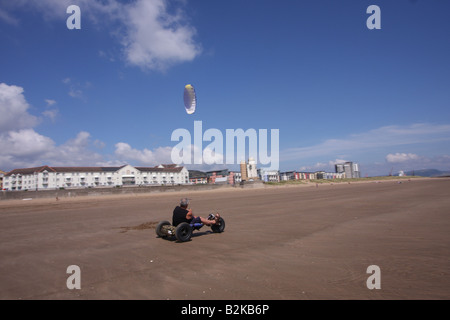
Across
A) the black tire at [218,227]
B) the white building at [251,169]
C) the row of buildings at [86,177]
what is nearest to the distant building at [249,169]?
the white building at [251,169]

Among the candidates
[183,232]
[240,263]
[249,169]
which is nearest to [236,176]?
[249,169]

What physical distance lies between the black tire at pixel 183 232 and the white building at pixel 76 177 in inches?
3453

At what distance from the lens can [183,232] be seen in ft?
29.1

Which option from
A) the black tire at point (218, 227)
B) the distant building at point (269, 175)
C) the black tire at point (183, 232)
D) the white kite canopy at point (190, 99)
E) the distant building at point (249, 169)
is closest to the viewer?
the black tire at point (183, 232)

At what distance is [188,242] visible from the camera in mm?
8992

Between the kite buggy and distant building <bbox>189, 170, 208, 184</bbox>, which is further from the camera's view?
distant building <bbox>189, 170, 208, 184</bbox>

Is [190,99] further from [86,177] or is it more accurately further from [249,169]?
[249,169]

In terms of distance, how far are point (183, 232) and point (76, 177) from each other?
341ft

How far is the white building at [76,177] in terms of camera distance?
9494cm

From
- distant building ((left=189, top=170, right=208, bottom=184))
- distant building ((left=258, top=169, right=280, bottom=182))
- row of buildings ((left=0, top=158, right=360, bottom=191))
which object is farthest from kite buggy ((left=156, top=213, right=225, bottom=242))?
distant building ((left=258, top=169, right=280, bottom=182))

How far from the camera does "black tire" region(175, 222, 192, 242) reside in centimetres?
873

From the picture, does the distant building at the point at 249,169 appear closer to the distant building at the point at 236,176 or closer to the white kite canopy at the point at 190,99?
the distant building at the point at 236,176

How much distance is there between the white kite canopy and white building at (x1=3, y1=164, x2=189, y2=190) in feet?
224

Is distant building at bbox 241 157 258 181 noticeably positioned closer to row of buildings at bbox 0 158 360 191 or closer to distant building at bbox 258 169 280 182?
distant building at bbox 258 169 280 182
